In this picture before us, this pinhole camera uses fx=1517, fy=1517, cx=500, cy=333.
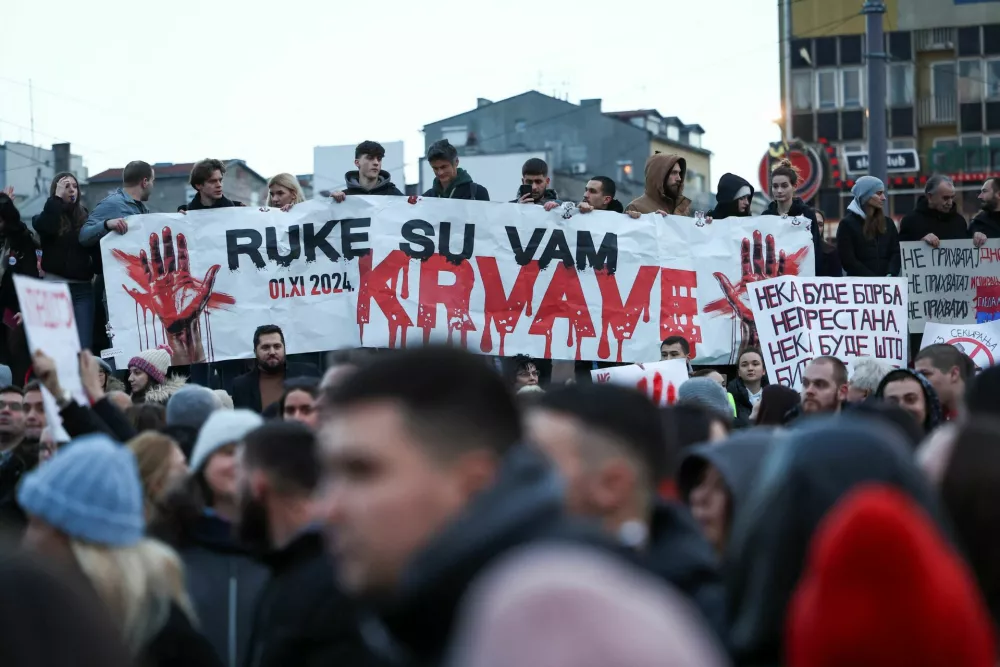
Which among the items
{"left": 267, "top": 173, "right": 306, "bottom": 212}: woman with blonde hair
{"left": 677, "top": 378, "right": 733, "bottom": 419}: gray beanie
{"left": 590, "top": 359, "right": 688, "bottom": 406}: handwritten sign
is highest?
{"left": 267, "top": 173, "right": 306, "bottom": 212}: woman with blonde hair

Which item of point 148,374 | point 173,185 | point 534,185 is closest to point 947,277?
point 534,185

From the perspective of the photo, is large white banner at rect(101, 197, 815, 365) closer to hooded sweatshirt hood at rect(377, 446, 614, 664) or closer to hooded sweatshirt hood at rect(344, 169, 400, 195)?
hooded sweatshirt hood at rect(344, 169, 400, 195)

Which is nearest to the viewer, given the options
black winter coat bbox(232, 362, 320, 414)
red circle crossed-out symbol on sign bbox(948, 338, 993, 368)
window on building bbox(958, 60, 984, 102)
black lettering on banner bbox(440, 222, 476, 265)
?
black winter coat bbox(232, 362, 320, 414)

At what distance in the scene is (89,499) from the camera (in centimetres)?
351

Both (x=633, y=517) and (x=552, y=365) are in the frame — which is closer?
(x=633, y=517)

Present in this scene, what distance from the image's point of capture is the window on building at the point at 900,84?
63.6 metres

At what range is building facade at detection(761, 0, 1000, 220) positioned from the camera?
59.1 meters

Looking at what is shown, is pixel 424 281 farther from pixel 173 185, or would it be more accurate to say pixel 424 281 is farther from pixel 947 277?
pixel 173 185

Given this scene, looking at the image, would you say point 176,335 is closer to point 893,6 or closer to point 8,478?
point 8,478

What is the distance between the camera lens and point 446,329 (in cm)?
1062

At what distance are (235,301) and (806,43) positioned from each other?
55908 mm

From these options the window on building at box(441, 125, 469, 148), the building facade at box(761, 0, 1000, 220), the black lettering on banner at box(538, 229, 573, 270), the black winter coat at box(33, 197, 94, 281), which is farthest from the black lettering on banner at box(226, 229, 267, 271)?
the window on building at box(441, 125, 469, 148)

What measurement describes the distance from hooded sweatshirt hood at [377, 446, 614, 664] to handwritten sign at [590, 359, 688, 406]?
6572mm

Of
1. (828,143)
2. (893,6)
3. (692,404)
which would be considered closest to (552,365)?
(692,404)
